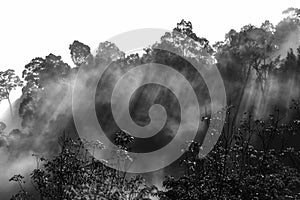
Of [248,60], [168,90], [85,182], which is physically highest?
[248,60]

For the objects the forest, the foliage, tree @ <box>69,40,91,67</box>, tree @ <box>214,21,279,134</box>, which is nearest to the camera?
the foliage

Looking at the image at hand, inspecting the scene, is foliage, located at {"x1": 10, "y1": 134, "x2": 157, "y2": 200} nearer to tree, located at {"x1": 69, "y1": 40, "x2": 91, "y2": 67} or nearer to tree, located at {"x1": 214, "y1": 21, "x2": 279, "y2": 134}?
tree, located at {"x1": 214, "y1": 21, "x2": 279, "y2": 134}

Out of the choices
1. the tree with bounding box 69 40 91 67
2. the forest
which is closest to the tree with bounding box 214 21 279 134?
the forest

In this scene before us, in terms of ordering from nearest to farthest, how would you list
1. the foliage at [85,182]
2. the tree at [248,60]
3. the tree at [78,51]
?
the foliage at [85,182], the tree at [248,60], the tree at [78,51]

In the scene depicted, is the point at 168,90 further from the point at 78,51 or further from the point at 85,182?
the point at 85,182

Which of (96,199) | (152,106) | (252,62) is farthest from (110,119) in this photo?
(96,199)

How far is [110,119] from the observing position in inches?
2527

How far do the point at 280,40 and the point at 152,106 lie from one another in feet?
73.4

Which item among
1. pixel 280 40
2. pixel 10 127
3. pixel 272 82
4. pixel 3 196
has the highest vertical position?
pixel 280 40

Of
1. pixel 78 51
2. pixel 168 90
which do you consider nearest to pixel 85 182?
pixel 168 90

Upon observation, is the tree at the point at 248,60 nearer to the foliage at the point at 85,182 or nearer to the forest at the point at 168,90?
the forest at the point at 168,90

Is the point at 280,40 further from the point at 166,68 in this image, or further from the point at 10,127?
the point at 10,127

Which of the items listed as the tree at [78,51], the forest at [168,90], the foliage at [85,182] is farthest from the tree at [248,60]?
the foliage at [85,182]

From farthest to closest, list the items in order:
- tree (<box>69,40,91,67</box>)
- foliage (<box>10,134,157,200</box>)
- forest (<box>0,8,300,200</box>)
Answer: tree (<box>69,40,91,67</box>), forest (<box>0,8,300,200</box>), foliage (<box>10,134,157,200</box>)
